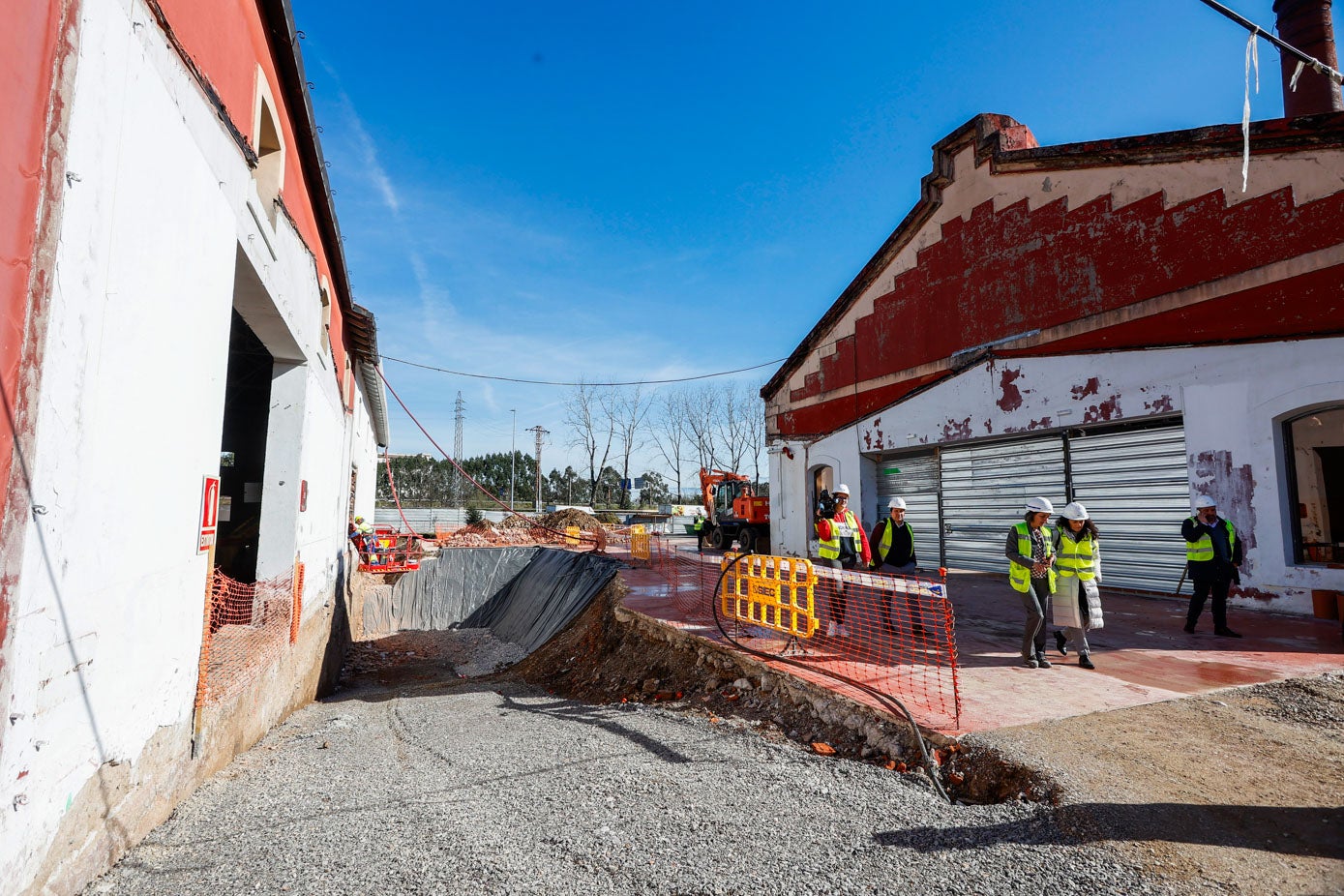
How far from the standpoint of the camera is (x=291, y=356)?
781cm

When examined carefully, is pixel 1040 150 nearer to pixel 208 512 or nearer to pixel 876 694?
pixel 876 694

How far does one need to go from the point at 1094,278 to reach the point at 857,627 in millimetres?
8716

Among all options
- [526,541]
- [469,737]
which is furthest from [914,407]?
[526,541]

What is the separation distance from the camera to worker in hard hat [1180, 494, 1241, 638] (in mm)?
7895

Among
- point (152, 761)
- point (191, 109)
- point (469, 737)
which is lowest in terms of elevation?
point (469, 737)

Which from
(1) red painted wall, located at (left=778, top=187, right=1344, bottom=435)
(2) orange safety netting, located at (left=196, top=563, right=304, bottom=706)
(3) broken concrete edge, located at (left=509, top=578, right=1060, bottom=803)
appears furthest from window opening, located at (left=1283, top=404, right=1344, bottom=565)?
(2) orange safety netting, located at (left=196, top=563, right=304, bottom=706)

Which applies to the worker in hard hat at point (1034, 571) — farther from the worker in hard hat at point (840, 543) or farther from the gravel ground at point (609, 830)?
the gravel ground at point (609, 830)

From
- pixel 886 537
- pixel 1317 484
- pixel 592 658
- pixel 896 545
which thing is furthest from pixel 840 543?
pixel 1317 484

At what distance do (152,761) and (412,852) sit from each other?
61.8 inches

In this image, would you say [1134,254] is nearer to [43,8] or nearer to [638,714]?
[638,714]

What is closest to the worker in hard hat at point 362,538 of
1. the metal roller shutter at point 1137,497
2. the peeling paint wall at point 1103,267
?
the peeling paint wall at point 1103,267

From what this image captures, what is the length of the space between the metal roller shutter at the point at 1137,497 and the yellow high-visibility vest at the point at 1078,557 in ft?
19.7

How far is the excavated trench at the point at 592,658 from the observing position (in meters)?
4.79

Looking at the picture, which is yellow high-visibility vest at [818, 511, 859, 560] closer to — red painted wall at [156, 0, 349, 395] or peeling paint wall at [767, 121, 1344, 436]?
peeling paint wall at [767, 121, 1344, 436]
